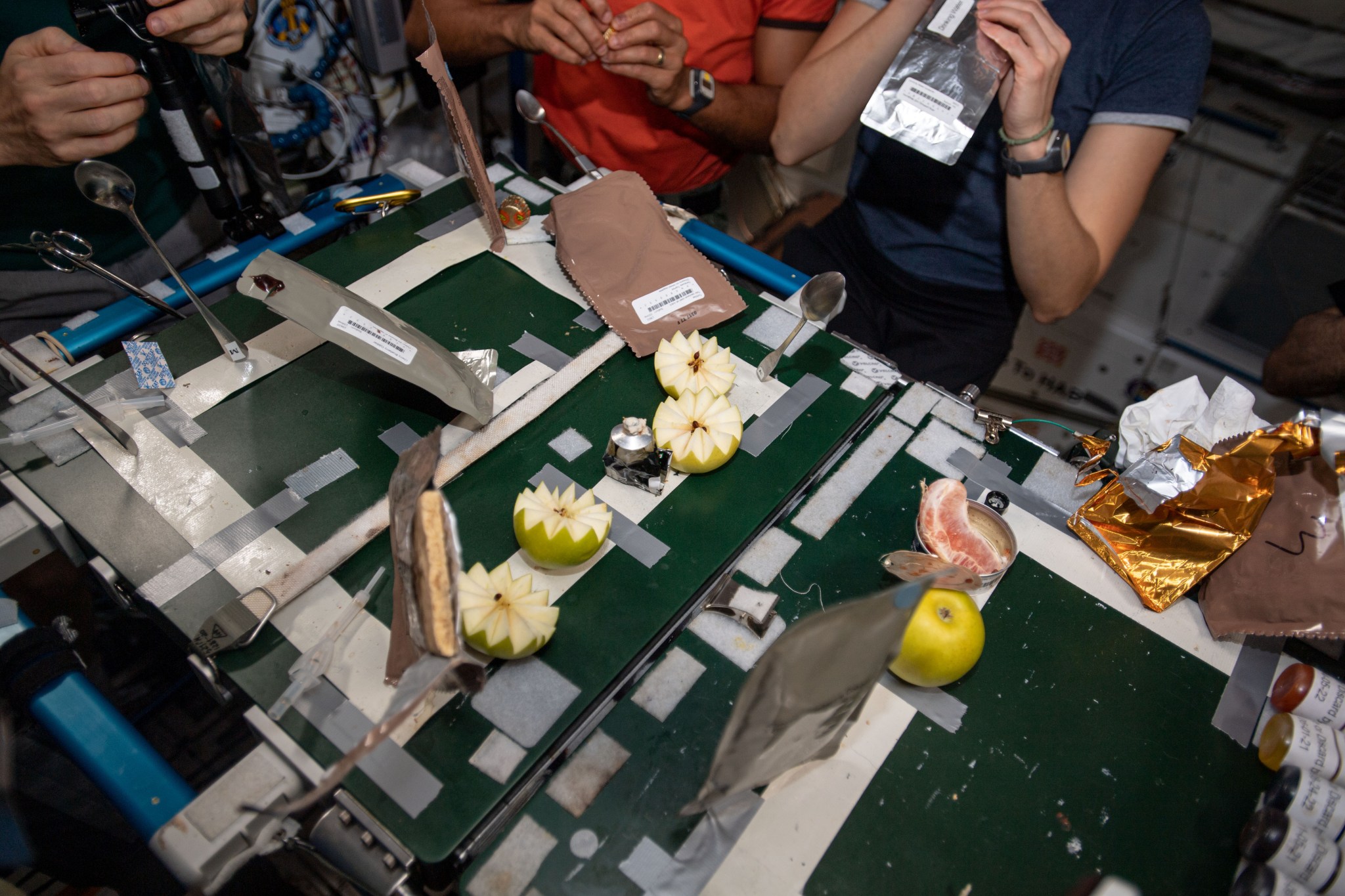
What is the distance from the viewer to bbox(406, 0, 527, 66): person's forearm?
161 cm

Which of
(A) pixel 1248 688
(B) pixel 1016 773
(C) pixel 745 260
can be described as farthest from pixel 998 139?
(B) pixel 1016 773

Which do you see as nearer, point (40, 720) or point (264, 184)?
point (40, 720)

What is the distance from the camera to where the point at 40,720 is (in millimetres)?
826

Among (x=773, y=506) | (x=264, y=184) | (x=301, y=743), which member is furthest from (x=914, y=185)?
(x=301, y=743)

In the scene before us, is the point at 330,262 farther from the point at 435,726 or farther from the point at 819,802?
the point at 819,802

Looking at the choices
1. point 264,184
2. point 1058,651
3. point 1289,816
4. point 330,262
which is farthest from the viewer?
point 264,184

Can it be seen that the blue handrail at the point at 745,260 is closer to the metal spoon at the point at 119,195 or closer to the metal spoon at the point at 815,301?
the metal spoon at the point at 815,301

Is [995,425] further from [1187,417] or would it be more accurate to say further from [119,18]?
[119,18]

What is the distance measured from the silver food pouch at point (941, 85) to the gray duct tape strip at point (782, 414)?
1.35ft

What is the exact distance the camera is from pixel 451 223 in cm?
142

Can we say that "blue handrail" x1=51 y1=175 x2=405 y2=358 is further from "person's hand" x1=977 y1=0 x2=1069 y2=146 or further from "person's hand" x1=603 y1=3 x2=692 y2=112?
"person's hand" x1=977 y1=0 x2=1069 y2=146

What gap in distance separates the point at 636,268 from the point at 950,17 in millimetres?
661

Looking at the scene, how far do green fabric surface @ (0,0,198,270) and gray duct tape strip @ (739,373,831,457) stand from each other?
1.29 m

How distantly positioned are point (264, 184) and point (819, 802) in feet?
5.16
